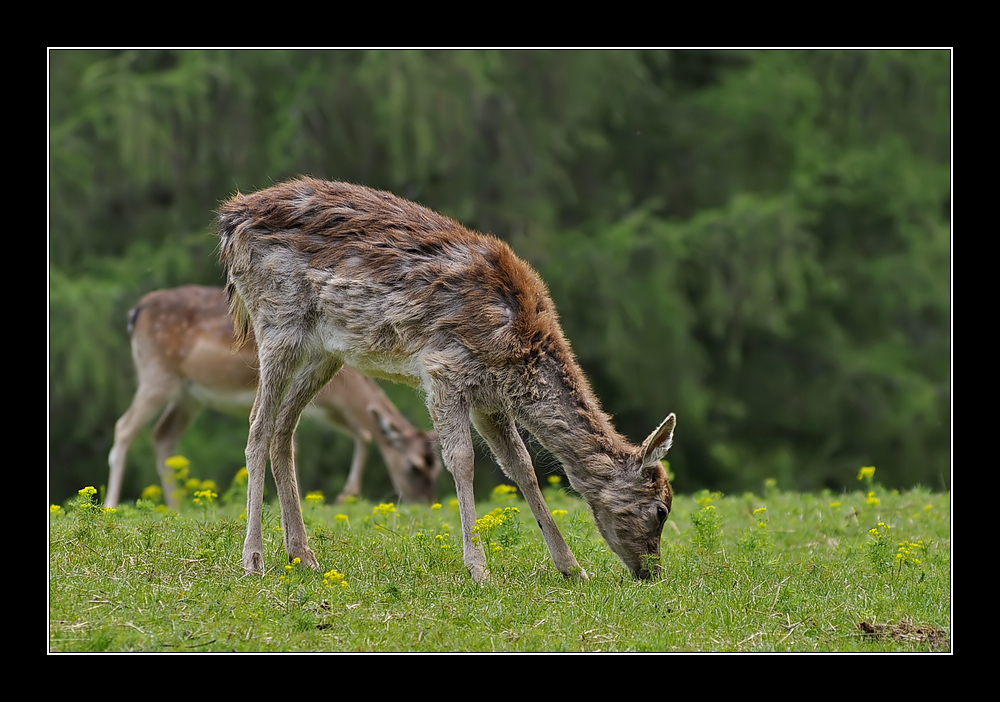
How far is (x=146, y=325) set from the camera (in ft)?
39.4

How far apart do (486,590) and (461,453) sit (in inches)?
31.6

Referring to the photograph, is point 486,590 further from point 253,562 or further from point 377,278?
point 377,278

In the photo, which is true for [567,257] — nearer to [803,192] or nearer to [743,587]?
[803,192]

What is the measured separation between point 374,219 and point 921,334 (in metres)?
14.3

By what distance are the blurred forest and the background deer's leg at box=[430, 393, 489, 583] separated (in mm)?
9583

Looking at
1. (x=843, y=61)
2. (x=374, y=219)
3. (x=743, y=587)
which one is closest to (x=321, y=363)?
(x=374, y=219)

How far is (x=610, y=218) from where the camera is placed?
725 inches

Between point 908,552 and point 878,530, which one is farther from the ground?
point 878,530

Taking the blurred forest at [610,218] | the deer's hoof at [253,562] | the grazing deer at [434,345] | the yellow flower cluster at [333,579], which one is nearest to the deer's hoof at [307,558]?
the grazing deer at [434,345]

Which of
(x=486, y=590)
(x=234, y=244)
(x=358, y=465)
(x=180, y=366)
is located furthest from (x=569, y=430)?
(x=358, y=465)

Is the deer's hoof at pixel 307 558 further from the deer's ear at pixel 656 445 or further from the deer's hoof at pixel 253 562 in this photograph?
the deer's ear at pixel 656 445

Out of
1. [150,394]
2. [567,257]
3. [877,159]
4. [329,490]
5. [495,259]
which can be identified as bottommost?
[329,490]

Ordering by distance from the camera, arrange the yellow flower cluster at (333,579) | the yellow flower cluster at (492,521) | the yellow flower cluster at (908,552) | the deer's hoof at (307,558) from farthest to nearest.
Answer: the yellow flower cluster at (908,552), the deer's hoof at (307,558), the yellow flower cluster at (492,521), the yellow flower cluster at (333,579)

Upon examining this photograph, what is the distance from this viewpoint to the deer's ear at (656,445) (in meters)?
6.66
